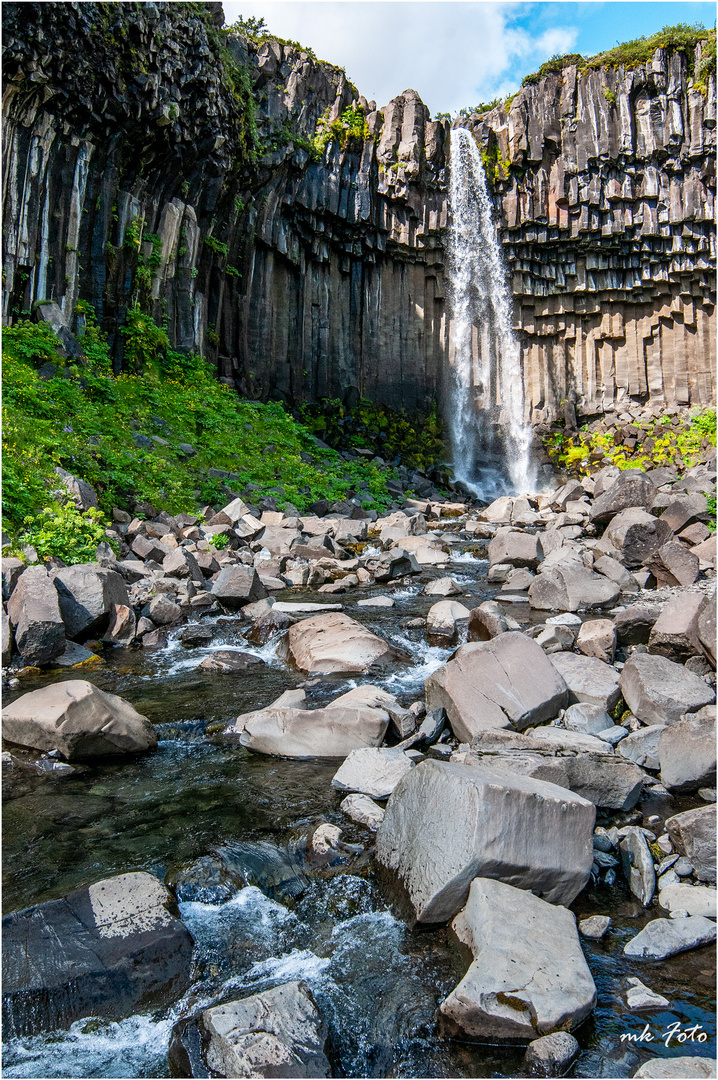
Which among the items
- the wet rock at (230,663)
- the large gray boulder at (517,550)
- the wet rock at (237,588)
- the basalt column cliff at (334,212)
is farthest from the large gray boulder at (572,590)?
the basalt column cliff at (334,212)

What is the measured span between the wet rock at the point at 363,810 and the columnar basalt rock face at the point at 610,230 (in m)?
24.7

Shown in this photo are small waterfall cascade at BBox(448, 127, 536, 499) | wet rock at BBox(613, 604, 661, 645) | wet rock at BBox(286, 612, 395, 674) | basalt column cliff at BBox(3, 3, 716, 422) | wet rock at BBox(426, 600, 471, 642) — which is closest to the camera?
wet rock at BBox(613, 604, 661, 645)

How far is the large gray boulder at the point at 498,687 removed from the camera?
183 inches

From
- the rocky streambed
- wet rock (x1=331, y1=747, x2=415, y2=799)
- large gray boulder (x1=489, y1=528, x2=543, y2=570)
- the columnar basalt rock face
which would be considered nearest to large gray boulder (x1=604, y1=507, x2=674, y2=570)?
large gray boulder (x1=489, y1=528, x2=543, y2=570)

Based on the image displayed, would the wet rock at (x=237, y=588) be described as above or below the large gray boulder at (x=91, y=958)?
above

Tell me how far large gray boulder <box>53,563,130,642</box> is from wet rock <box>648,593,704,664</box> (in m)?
5.70

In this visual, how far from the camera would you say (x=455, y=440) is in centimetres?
2577

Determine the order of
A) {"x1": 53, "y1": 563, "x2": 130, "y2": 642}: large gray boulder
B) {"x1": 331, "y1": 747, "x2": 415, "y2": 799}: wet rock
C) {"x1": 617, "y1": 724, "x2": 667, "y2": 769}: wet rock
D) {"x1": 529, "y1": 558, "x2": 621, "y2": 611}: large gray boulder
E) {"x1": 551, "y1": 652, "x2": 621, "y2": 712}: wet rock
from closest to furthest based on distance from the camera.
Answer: {"x1": 331, "y1": 747, "x2": 415, "y2": 799}: wet rock → {"x1": 617, "y1": 724, "x2": 667, "y2": 769}: wet rock → {"x1": 551, "y1": 652, "x2": 621, "y2": 712}: wet rock → {"x1": 53, "y1": 563, "x2": 130, "y2": 642}: large gray boulder → {"x1": 529, "y1": 558, "x2": 621, "y2": 611}: large gray boulder

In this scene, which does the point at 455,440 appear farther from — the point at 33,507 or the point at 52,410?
the point at 33,507

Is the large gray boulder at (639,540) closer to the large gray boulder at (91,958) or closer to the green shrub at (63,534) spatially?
the green shrub at (63,534)

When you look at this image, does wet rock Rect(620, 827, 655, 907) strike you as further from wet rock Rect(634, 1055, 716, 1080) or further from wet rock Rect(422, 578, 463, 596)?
wet rock Rect(422, 578, 463, 596)


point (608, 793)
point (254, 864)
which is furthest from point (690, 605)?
point (254, 864)

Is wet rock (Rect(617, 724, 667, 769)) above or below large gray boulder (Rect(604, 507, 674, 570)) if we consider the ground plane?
below

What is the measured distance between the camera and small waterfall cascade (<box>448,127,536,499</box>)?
976 inches
